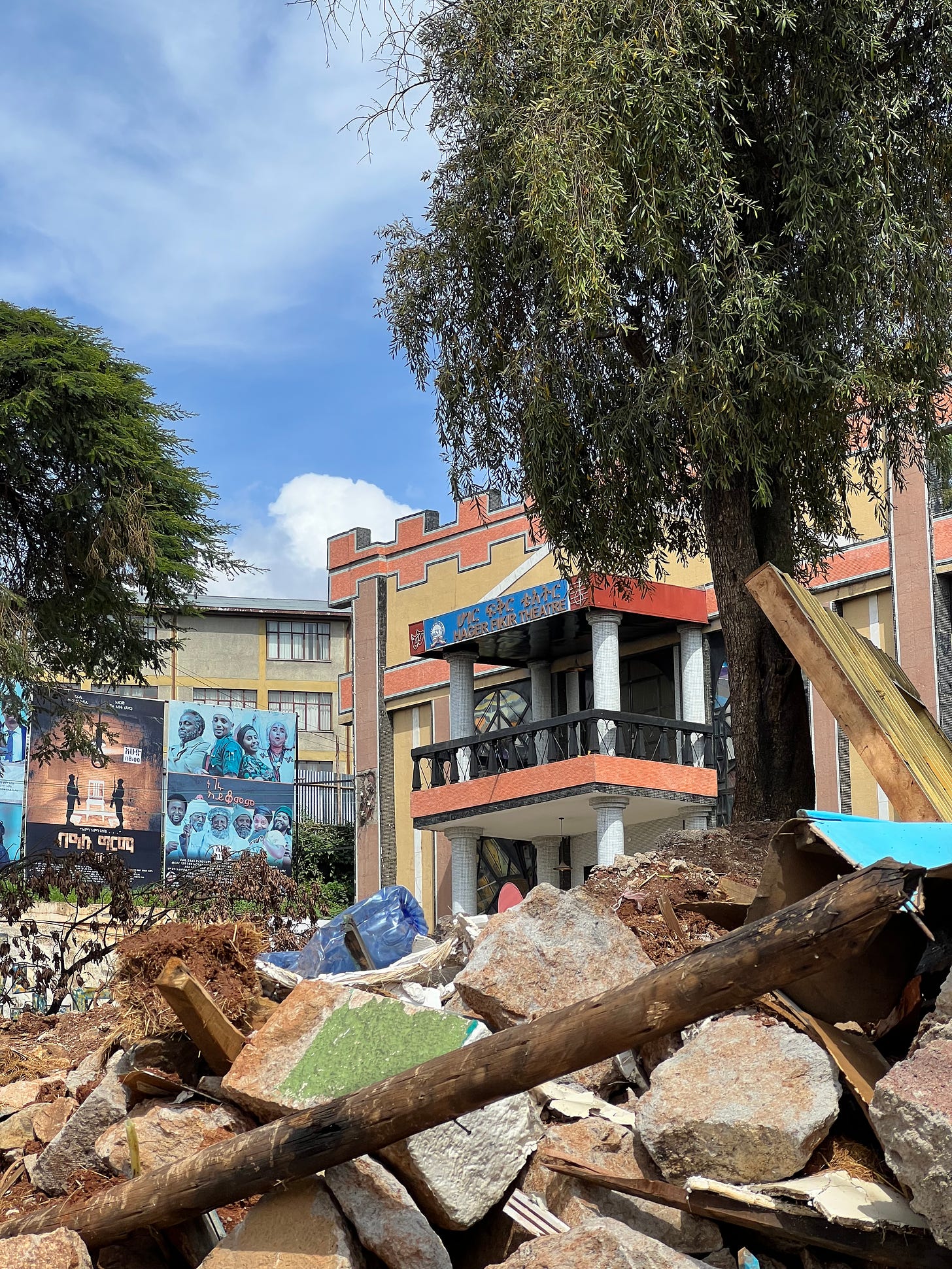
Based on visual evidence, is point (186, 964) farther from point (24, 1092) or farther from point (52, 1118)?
point (24, 1092)

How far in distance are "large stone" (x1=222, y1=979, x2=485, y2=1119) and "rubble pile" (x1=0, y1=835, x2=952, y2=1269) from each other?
0.03ft

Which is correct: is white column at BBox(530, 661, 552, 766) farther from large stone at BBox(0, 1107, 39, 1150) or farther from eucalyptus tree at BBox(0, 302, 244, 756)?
large stone at BBox(0, 1107, 39, 1150)

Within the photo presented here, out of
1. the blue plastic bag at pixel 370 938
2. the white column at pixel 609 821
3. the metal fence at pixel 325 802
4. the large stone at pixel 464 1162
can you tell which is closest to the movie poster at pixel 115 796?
the metal fence at pixel 325 802

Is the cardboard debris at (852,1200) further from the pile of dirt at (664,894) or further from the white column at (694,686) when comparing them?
the white column at (694,686)

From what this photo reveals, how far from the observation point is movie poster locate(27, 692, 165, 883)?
125ft

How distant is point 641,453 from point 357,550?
18873 millimetres

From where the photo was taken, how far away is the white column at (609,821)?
66.0 ft

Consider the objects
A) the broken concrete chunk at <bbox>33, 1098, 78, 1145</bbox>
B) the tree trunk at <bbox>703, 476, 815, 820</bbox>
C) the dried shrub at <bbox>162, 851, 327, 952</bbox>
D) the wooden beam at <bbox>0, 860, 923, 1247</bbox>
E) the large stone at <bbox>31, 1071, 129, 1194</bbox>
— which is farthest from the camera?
the dried shrub at <bbox>162, 851, 327, 952</bbox>

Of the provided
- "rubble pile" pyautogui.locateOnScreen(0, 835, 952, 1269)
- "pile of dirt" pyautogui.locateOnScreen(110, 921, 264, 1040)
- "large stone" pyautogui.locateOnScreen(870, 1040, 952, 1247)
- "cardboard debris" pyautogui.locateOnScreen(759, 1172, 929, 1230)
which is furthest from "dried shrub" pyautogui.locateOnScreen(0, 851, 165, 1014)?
"large stone" pyautogui.locateOnScreen(870, 1040, 952, 1247)

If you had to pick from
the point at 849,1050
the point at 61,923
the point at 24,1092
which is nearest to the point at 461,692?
the point at 61,923

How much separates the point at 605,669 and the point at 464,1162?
15.5 metres

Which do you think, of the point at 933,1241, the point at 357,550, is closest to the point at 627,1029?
the point at 933,1241

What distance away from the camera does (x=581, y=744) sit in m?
20.6

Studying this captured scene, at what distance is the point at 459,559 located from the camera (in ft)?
89.8
